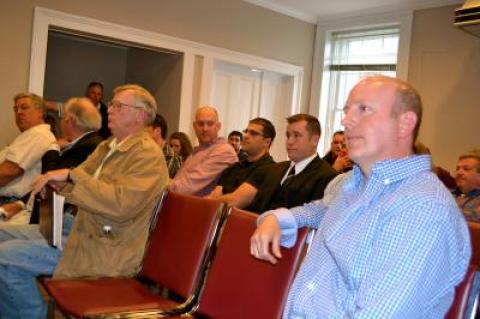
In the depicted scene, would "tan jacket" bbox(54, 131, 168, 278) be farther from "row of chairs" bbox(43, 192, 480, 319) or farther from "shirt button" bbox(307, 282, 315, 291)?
"shirt button" bbox(307, 282, 315, 291)

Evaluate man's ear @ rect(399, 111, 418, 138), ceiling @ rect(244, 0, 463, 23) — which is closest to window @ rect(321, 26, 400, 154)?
ceiling @ rect(244, 0, 463, 23)

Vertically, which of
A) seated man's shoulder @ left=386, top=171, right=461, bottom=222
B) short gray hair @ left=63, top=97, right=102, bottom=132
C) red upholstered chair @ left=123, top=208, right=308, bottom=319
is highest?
short gray hair @ left=63, top=97, right=102, bottom=132

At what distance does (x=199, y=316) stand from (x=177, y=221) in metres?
0.42

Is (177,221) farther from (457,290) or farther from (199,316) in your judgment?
A: (457,290)

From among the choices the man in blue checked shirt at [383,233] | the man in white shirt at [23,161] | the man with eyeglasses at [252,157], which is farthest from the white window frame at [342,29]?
the man in blue checked shirt at [383,233]

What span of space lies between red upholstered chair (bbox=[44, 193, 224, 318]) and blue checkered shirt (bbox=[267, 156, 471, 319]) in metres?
0.63

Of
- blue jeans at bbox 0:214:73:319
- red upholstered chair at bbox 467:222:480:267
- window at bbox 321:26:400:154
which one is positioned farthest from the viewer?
window at bbox 321:26:400:154

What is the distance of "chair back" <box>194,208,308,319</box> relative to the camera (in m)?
1.50

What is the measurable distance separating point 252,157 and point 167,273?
1385 mm

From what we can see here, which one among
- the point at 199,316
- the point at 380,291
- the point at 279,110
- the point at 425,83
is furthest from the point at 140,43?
the point at 380,291

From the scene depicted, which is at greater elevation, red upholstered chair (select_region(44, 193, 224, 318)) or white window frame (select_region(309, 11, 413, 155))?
white window frame (select_region(309, 11, 413, 155))

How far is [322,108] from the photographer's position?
21.3 feet

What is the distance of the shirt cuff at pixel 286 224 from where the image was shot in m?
1.43

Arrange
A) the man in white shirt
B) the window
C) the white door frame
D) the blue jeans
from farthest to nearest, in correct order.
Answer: the window → the white door frame → the man in white shirt → the blue jeans
